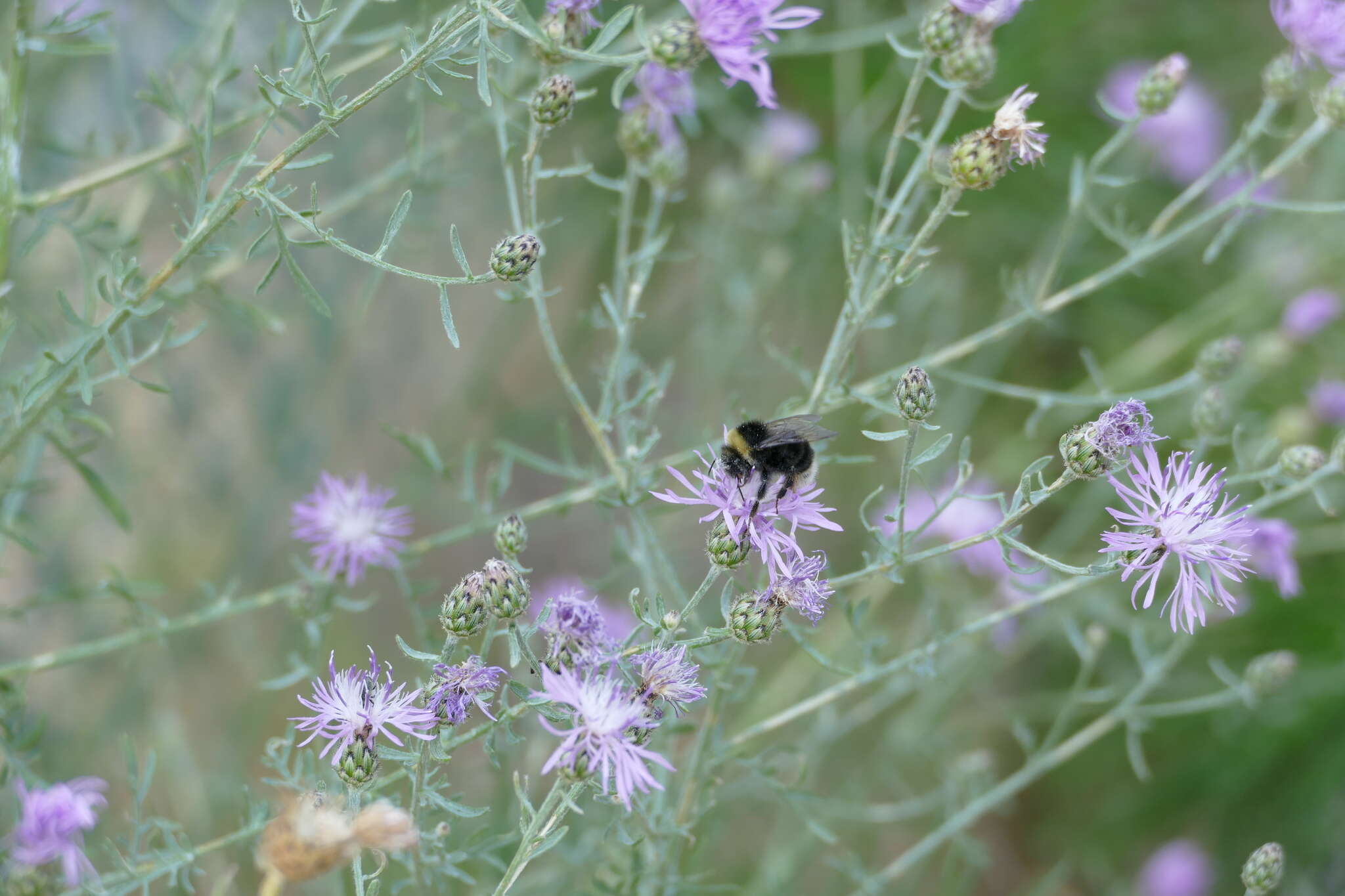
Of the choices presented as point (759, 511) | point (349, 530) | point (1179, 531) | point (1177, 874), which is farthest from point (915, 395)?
point (1177, 874)

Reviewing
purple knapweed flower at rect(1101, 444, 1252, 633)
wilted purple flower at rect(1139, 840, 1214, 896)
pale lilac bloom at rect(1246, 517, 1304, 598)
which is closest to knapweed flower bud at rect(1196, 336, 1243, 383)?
pale lilac bloom at rect(1246, 517, 1304, 598)

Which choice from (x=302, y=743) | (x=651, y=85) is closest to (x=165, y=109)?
(x=651, y=85)

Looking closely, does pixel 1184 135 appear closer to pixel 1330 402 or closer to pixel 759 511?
pixel 1330 402

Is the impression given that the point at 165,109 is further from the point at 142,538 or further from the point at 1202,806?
the point at 1202,806

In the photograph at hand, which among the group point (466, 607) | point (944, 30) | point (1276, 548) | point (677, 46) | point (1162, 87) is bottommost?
point (466, 607)

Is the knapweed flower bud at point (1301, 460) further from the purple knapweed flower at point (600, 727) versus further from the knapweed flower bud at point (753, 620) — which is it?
the purple knapweed flower at point (600, 727)

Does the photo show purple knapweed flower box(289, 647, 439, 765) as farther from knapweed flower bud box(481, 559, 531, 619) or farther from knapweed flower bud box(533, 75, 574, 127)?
knapweed flower bud box(533, 75, 574, 127)
